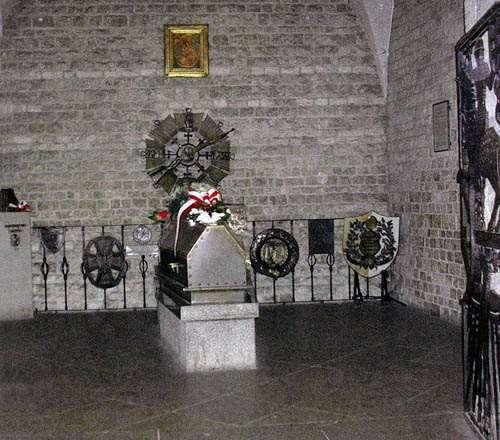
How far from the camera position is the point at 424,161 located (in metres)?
8.41

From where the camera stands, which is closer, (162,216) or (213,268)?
(213,268)

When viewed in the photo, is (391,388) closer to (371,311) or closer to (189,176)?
(371,311)

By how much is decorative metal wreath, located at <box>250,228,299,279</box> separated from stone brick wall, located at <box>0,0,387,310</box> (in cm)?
39

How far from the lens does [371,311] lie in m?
8.45

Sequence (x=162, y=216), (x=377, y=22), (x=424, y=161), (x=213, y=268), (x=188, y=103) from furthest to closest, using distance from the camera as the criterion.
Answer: (x=188, y=103), (x=377, y=22), (x=424, y=161), (x=162, y=216), (x=213, y=268)

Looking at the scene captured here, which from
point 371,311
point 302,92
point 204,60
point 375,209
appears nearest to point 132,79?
point 204,60

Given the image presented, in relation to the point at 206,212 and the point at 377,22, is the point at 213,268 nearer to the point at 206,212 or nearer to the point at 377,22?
the point at 206,212

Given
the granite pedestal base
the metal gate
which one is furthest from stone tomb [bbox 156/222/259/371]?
the metal gate

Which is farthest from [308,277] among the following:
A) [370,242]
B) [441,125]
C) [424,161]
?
[441,125]

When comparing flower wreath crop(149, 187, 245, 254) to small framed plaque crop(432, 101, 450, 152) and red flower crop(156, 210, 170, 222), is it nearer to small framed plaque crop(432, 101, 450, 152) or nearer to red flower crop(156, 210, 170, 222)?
red flower crop(156, 210, 170, 222)

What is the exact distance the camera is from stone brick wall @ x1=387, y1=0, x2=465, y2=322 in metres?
7.66

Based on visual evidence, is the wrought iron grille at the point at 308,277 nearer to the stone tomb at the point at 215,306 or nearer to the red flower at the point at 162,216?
the red flower at the point at 162,216

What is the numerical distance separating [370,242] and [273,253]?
48.7 inches

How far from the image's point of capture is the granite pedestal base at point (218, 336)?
545cm
